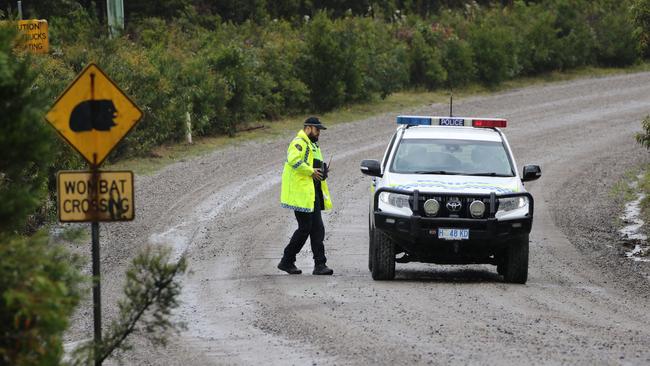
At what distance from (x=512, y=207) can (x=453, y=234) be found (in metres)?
0.79

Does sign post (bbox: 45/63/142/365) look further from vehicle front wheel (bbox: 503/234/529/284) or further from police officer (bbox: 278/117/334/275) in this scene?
vehicle front wheel (bbox: 503/234/529/284)

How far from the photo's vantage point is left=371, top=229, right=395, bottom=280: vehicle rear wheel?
14602 mm

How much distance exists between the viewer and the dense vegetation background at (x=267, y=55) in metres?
18.5

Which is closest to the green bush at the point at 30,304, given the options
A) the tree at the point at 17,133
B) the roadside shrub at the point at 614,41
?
the tree at the point at 17,133

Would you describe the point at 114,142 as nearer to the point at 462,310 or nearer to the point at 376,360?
the point at 376,360

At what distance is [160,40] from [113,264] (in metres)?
18.0

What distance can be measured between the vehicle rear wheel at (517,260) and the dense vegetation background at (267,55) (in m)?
5.20

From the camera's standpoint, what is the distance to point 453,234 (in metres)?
14.3

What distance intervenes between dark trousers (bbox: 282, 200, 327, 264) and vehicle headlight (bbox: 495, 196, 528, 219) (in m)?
2.38

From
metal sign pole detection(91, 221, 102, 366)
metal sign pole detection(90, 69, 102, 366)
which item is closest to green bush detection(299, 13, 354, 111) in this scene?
metal sign pole detection(90, 69, 102, 366)

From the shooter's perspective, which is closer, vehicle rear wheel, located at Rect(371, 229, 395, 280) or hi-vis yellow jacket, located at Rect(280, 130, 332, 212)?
vehicle rear wheel, located at Rect(371, 229, 395, 280)

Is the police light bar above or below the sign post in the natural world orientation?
below

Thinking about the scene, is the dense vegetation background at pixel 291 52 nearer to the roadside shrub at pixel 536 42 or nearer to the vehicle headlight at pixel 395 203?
the roadside shrub at pixel 536 42

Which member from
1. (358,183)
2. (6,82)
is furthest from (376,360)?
(358,183)
